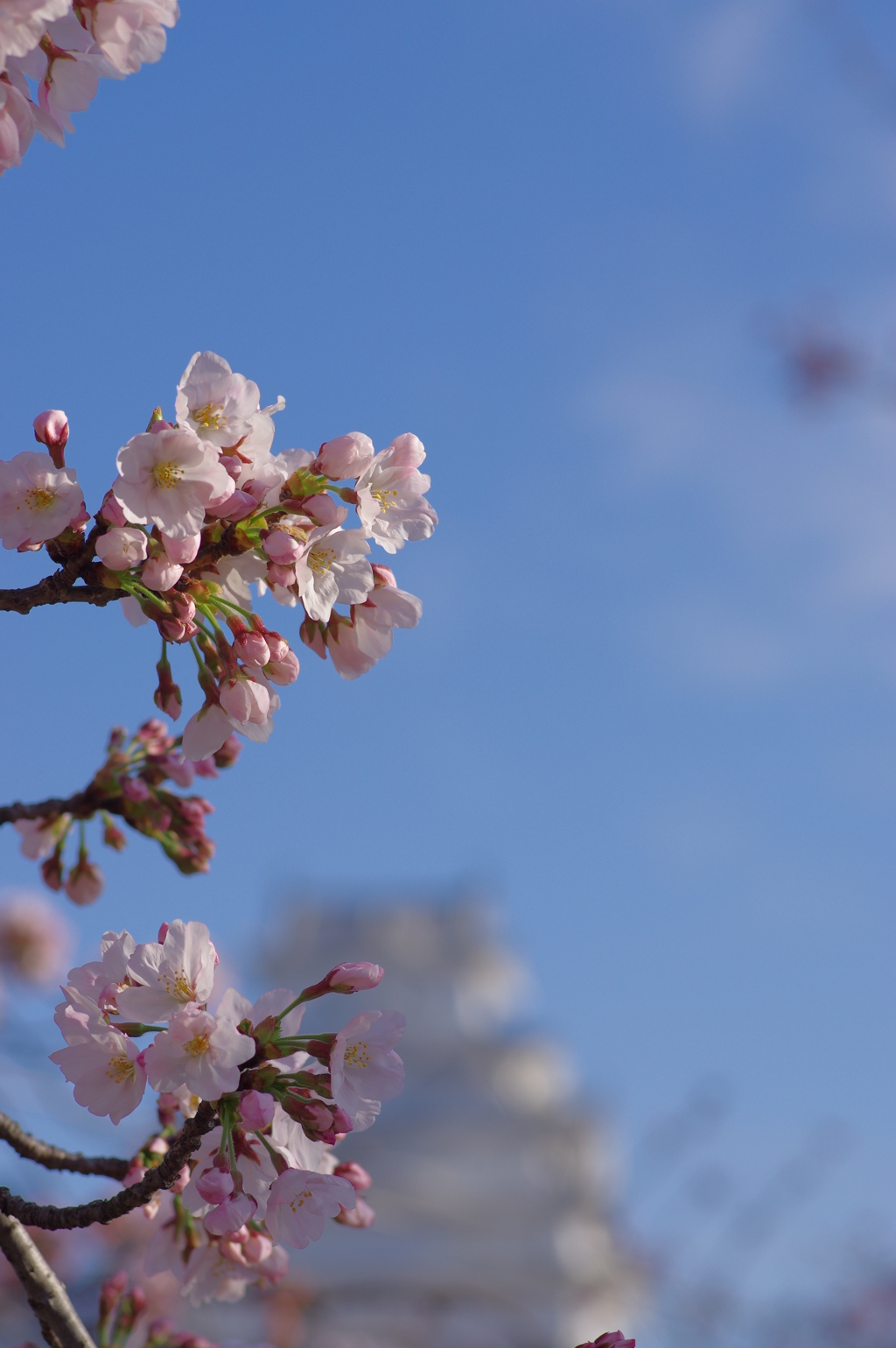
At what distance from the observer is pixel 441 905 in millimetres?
38156

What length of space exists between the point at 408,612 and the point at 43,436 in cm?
53

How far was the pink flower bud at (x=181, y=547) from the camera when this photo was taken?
1.42m

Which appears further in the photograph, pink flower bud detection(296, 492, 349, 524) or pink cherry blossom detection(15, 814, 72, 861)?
pink cherry blossom detection(15, 814, 72, 861)

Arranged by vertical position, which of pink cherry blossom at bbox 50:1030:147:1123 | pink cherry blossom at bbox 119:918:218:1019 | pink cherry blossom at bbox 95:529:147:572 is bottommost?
pink cherry blossom at bbox 50:1030:147:1123

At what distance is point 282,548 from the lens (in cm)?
144

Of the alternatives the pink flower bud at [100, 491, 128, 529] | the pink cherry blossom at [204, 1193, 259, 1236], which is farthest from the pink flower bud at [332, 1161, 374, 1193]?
the pink flower bud at [100, 491, 128, 529]

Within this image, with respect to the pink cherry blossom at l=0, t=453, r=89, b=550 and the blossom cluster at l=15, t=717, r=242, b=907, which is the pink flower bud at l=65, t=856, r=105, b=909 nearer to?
the blossom cluster at l=15, t=717, r=242, b=907

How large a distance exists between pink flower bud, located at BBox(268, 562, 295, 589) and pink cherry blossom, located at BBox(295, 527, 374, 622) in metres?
0.02

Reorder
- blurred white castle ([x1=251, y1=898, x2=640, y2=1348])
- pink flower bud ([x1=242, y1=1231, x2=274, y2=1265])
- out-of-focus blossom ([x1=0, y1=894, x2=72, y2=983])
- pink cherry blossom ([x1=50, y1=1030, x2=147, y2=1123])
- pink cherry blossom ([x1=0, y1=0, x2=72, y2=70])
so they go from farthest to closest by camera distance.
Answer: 1. blurred white castle ([x1=251, y1=898, x2=640, y2=1348])
2. out-of-focus blossom ([x1=0, y1=894, x2=72, y2=983])
3. pink flower bud ([x1=242, y1=1231, x2=274, y2=1265])
4. pink cherry blossom ([x1=50, y1=1030, x2=147, y2=1123])
5. pink cherry blossom ([x1=0, y1=0, x2=72, y2=70])

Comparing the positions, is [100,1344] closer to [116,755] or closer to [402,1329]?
[116,755]

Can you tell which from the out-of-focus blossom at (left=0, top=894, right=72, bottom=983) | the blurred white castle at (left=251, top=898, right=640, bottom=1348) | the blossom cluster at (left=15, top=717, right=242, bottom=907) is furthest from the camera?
the blurred white castle at (left=251, top=898, right=640, bottom=1348)

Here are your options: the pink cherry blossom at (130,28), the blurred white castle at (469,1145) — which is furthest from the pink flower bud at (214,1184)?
the blurred white castle at (469,1145)

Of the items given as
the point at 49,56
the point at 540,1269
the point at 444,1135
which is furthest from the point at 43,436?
the point at 444,1135

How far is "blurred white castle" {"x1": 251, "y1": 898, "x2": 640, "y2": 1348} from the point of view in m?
21.4
